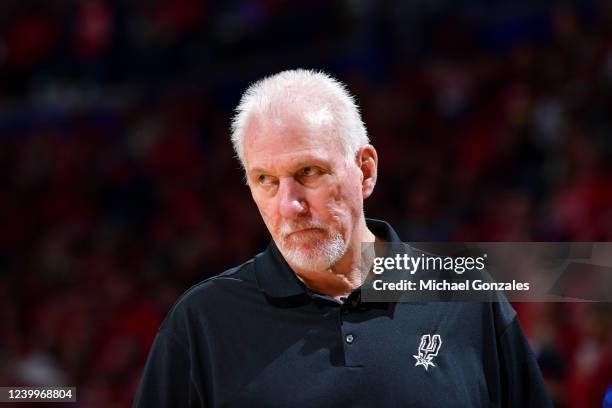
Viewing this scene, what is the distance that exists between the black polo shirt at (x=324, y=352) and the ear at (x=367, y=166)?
223 millimetres

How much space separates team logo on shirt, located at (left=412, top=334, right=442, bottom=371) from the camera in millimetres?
1758

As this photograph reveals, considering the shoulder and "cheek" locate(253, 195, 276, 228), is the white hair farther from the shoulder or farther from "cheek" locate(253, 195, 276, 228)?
the shoulder

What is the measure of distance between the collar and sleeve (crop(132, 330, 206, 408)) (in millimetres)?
193

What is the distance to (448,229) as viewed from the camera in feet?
14.3

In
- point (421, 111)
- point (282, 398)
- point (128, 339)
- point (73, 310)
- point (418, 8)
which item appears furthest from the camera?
point (418, 8)

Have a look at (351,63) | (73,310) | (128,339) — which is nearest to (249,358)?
(128,339)

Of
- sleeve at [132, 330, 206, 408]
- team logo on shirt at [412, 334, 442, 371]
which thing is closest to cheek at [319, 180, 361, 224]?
team logo on shirt at [412, 334, 442, 371]

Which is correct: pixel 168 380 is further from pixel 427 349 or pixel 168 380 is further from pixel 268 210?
pixel 427 349

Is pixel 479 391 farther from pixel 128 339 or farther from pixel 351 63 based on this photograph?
pixel 351 63

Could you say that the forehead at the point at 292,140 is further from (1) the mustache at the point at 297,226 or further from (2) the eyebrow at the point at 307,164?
(1) the mustache at the point at 297,226

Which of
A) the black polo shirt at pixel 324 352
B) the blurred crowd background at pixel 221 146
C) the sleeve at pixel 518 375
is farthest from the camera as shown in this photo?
the blurred crowd background at pixel 221 146

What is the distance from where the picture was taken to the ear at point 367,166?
6.21 ft

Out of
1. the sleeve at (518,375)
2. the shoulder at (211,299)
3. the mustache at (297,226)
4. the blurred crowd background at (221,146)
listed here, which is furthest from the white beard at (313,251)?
the blurred crowd background at (221,146)

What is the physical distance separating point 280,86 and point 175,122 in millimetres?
4120
